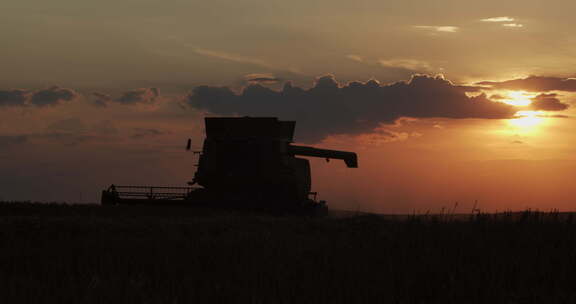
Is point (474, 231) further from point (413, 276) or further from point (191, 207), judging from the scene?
point (191, 207)

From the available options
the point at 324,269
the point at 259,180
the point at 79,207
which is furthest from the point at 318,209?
the point at 324,269

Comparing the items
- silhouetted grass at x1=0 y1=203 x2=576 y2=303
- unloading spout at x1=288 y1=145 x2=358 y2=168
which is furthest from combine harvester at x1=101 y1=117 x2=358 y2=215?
silhouetted grass at x1=0 y1=203 x2=576 y2=303

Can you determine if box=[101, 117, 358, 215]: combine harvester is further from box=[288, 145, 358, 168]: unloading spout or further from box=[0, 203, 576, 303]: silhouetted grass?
box=[0, 203, 576, 303]: silhouetted grass

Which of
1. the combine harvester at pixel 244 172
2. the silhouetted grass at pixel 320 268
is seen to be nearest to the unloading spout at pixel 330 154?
the combine harvester at pixel 244 172

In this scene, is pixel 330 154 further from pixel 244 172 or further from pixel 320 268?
pixel 320 268

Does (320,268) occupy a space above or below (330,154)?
below

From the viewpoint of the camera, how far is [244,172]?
116 feet

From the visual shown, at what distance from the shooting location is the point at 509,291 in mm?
8891

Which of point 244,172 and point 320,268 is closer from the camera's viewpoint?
point 320,268

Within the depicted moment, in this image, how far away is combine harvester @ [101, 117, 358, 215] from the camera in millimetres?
34938

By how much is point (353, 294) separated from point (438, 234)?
6.35 meters

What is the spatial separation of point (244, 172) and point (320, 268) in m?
24.7

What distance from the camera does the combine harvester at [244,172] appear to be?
34.9m

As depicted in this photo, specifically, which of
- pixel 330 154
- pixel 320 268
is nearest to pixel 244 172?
pixel 330 154
